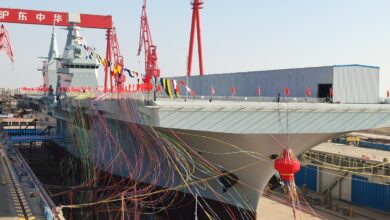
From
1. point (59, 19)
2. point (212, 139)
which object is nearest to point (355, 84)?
point (212, 139)

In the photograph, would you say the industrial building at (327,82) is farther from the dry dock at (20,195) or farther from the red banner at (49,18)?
the red banner at (49,18)

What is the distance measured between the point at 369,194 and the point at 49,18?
31.7 meters

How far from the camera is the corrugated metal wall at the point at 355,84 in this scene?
14.1 meters

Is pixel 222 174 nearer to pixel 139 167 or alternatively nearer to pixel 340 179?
pixel 139 167

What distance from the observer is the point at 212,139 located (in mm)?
11602

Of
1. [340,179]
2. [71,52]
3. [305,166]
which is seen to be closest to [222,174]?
[340,179]

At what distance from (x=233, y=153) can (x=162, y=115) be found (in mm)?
3165

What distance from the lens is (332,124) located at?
11422 millimetres

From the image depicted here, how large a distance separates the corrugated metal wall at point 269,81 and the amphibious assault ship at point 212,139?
6.14ft

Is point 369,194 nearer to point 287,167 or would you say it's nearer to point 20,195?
point 287,167

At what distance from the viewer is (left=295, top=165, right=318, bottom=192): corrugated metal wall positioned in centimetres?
2256

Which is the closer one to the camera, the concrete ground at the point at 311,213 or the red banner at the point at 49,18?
the concrete ground at the point at 311,213

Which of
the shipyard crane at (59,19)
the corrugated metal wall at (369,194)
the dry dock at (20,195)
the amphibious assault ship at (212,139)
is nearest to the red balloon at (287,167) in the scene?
Result: the amphibious assault ship at (212,139)

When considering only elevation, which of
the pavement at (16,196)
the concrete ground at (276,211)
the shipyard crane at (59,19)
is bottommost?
the concrete ground at (276,211)
